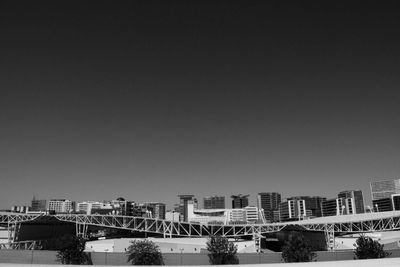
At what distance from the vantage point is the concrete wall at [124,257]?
1389 inches

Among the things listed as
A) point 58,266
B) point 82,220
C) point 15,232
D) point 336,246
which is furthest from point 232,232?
point 58,266

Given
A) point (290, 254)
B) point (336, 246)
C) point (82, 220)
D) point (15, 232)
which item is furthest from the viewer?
Result: point (82, 220)

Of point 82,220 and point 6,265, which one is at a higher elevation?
point 82,220

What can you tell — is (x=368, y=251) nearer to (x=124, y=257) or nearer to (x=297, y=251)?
(x=297, y=251)

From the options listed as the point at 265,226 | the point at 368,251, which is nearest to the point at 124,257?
the point at 368,251

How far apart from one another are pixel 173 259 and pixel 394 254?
81.4 ft

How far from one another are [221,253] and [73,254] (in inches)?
559

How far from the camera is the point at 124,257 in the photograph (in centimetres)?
3688

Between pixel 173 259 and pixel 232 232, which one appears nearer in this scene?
pixel 173 259

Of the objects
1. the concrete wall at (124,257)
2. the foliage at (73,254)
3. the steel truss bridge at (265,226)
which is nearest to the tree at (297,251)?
the concrete wall at (124,257)

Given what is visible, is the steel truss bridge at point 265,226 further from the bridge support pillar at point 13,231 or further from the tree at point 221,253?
the tree at point 221,253

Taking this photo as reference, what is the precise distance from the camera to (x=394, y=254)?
4297 centimetres

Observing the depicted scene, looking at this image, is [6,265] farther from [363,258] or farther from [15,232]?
[15,232]

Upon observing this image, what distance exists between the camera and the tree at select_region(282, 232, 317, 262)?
39781mm
